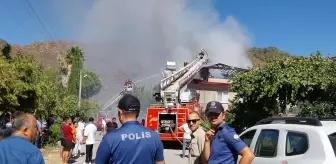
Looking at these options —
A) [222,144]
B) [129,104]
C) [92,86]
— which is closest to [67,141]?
[222,144]

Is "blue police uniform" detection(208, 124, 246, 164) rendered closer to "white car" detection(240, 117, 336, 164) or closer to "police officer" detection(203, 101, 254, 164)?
"police officer" detection(203, 101, 254, 164)

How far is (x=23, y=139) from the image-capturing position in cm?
373

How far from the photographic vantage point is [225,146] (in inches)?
163

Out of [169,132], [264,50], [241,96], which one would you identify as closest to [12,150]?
[241,96]

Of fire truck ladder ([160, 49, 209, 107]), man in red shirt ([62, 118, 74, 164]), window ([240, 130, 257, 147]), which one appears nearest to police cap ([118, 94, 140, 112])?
window ([240, 130, 257, 147])

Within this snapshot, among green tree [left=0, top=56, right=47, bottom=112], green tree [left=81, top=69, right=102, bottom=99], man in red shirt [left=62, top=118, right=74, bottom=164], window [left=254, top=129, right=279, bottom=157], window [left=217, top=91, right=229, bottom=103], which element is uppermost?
green tree [left=81, top=69, right=102, bottom=99]

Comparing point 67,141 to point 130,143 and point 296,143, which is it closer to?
point 296,143

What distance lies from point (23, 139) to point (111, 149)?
78 centimetres

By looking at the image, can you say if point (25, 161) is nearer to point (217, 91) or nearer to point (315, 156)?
point (315, 156)

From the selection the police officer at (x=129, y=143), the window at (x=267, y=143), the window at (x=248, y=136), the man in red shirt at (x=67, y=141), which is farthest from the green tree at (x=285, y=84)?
the police officer at (x=129, y=143)

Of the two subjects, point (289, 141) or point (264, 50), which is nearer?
point (289, 141)

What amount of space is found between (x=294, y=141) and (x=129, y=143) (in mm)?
3164

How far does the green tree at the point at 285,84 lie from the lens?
53.6 feet

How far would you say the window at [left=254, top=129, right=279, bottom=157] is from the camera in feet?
20.9
